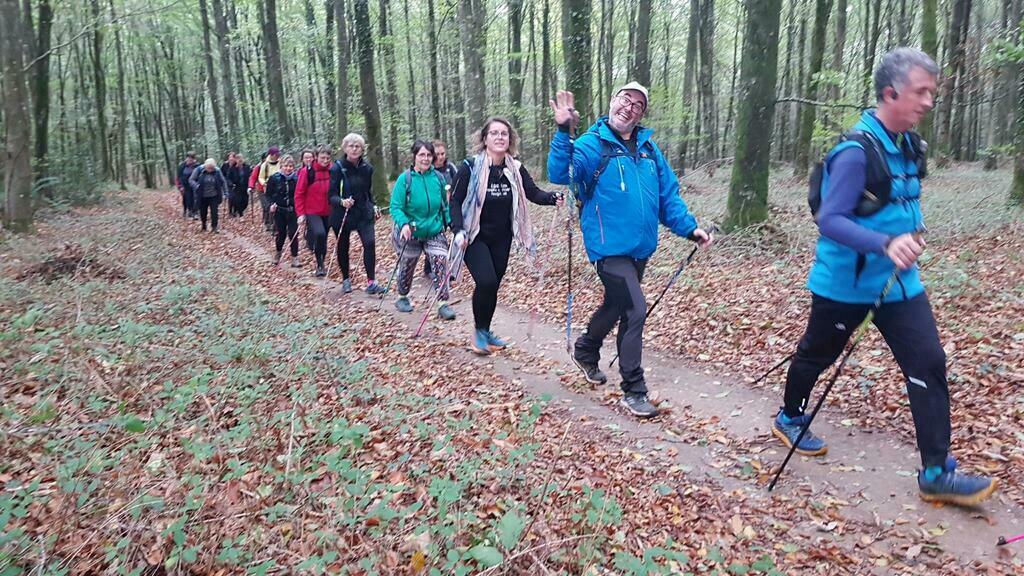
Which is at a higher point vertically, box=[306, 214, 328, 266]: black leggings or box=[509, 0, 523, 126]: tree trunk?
box=[509, 0, 523, 126]: tree trunk

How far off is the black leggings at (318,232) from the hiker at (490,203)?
17.5ft

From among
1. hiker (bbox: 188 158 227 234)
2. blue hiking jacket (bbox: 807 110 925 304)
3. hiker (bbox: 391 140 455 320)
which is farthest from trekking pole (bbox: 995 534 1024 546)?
hiker (bbox: 188 158 227 234)

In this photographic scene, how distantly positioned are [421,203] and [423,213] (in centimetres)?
14

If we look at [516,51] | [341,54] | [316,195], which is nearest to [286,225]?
[316,195]

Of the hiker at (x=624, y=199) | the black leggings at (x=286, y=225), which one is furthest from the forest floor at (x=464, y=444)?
the black leggings at (x=286, y=225)

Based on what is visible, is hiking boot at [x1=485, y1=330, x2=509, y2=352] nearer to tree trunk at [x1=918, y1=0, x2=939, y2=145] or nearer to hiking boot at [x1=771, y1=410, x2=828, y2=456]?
hiking boot at [x1=771, y1=410, x2=828, y2=456]

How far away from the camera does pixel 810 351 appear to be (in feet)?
13.5

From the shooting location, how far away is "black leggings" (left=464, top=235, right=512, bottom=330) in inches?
260

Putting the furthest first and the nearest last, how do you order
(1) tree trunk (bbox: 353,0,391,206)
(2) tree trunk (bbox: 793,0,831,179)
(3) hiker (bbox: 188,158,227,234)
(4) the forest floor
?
(3) hiker (bbox: 188,158,227,234), (1) tree trunk (bbox: 353,0,391,206), (2) tree trunk (bbox: 793,0,831,179), (4) the forest floor

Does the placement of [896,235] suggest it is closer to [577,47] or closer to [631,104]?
[631,104]

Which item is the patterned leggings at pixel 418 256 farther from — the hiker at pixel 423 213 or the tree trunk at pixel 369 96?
the tree trunk at pixel 369 96

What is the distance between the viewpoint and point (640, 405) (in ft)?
16.7

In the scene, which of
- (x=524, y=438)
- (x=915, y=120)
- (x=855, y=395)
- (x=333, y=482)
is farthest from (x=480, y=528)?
(x=855, y=395)

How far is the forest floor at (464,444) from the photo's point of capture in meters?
2.92
